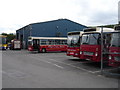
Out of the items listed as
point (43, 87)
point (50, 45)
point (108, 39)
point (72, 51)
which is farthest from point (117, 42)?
point (50, 45)

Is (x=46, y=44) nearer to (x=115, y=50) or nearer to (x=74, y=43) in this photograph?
(x=74, y=43)

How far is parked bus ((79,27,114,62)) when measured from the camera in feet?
40.2

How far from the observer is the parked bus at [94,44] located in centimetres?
1224

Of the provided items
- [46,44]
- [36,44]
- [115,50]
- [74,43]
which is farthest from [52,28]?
[115,50]

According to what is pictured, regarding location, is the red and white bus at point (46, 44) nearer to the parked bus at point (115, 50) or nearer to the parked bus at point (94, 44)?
the parked bus at point (94, 44)

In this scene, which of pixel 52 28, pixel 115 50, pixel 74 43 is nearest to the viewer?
pixel 115 50

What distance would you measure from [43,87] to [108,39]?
705 cm

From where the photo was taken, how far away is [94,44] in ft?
41.1

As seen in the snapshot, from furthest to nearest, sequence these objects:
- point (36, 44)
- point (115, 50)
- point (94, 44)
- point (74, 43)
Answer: point (36, 44) → point (74, 43) → point (94, 44) → point (115, 50)

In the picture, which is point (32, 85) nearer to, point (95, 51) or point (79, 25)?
point (95, 51)

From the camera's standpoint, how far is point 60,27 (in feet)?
156

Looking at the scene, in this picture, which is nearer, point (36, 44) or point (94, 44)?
point (94, 44)

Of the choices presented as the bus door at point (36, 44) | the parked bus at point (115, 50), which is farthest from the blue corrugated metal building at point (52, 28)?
the parked bus at point (115, 50)

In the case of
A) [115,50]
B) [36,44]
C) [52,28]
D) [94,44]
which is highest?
[52,28]
